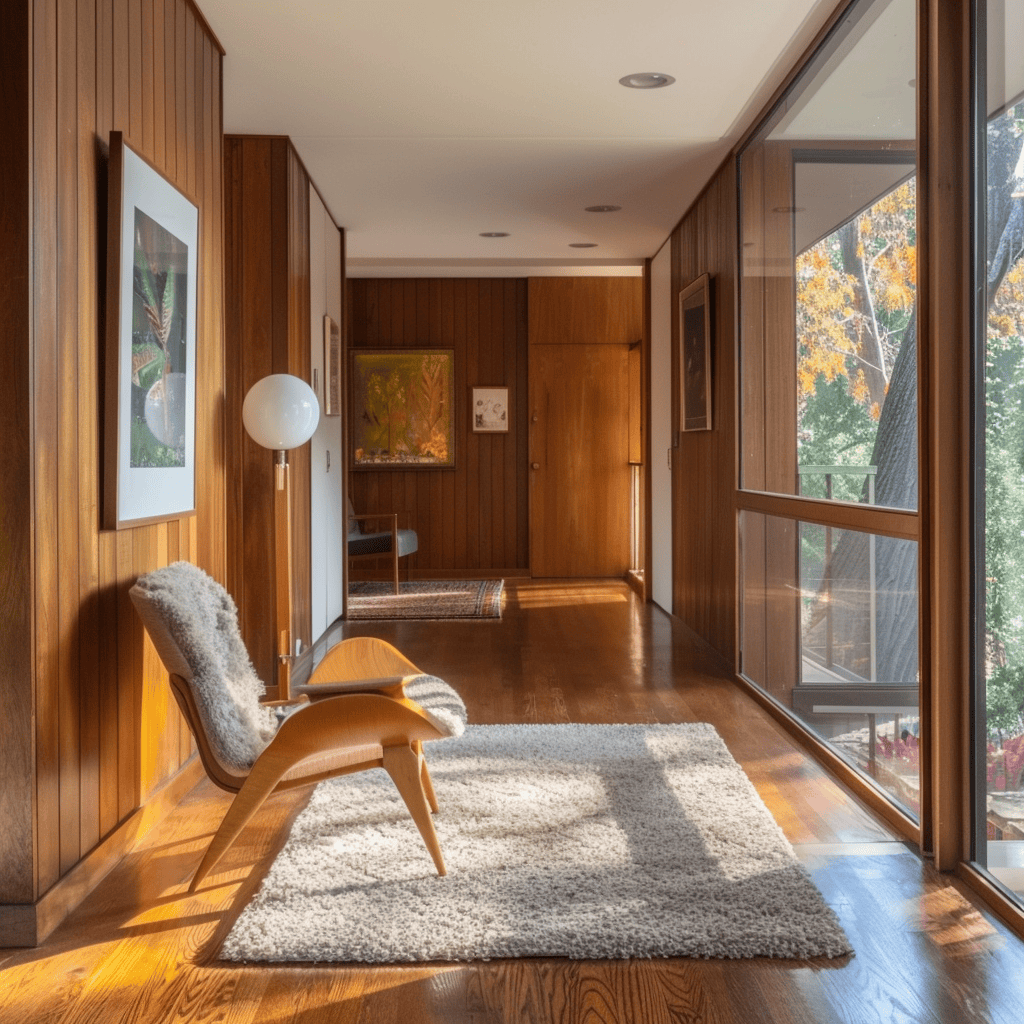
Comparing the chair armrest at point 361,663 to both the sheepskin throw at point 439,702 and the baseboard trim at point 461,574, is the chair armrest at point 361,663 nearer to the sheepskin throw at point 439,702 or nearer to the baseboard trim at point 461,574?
the sheepskin throw at point 439,702

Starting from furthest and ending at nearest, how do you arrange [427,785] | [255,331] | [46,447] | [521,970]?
1. [255,331]
2. [427,785]
3. [46,447]
4. [521,970]

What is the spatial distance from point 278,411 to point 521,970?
250 cm

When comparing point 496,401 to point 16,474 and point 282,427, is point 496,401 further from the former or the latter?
point 16,474

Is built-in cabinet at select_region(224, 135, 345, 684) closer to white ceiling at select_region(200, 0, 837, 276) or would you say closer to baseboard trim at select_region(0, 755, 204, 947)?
white ceiling at select_region(200, 0, 837, 276)

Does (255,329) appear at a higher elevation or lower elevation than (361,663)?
higher

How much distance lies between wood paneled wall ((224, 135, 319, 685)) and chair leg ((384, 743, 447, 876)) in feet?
7.84

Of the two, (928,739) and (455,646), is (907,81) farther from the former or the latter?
(455,646)

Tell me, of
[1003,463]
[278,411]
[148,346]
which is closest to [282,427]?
[278,411]

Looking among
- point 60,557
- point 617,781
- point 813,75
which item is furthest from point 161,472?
point 813,75

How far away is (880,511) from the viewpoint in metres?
3.09

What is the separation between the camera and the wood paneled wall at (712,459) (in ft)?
17.0

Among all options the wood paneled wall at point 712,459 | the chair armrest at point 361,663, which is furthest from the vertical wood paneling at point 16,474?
the wood paneled wall at point 712,459

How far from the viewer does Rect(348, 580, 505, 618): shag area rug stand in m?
7.22

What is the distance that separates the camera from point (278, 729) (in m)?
2.55
